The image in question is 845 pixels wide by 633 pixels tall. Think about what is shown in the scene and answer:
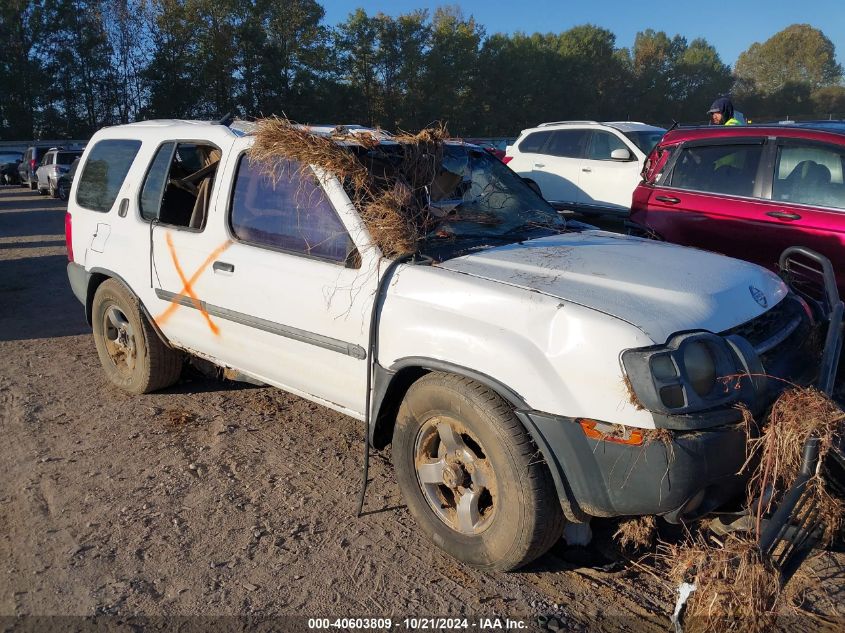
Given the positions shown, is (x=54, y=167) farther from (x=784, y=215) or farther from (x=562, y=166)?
(x=784, y=215)

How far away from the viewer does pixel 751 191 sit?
5828 mm

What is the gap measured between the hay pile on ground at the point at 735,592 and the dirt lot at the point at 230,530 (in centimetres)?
36

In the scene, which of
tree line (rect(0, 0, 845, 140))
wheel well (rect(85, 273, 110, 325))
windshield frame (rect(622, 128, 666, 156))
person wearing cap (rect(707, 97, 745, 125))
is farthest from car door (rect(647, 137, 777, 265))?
tree line (rect(0, 0, 845, 140))

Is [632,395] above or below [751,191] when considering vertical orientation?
below

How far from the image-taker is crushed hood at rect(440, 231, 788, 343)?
281 centimetres

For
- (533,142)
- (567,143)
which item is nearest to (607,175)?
(567,143)

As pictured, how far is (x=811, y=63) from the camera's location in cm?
7069

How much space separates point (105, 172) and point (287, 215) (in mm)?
2269

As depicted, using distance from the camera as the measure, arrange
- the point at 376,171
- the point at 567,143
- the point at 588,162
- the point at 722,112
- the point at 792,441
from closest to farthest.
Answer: the point at 792,441
the point at 376,171
the point at 722,112
the point at 588,162
the point at 567,143

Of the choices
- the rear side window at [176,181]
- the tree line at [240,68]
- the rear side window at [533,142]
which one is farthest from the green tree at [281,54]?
the rear side window at [176,181]

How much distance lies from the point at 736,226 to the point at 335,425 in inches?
142

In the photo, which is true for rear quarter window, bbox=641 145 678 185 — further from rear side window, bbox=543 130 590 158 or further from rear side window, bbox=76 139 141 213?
rear side window, bbox=76 139 141 213

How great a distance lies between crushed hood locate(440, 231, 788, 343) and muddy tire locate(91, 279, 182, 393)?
2.68m

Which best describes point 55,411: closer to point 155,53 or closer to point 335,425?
point 335,425
